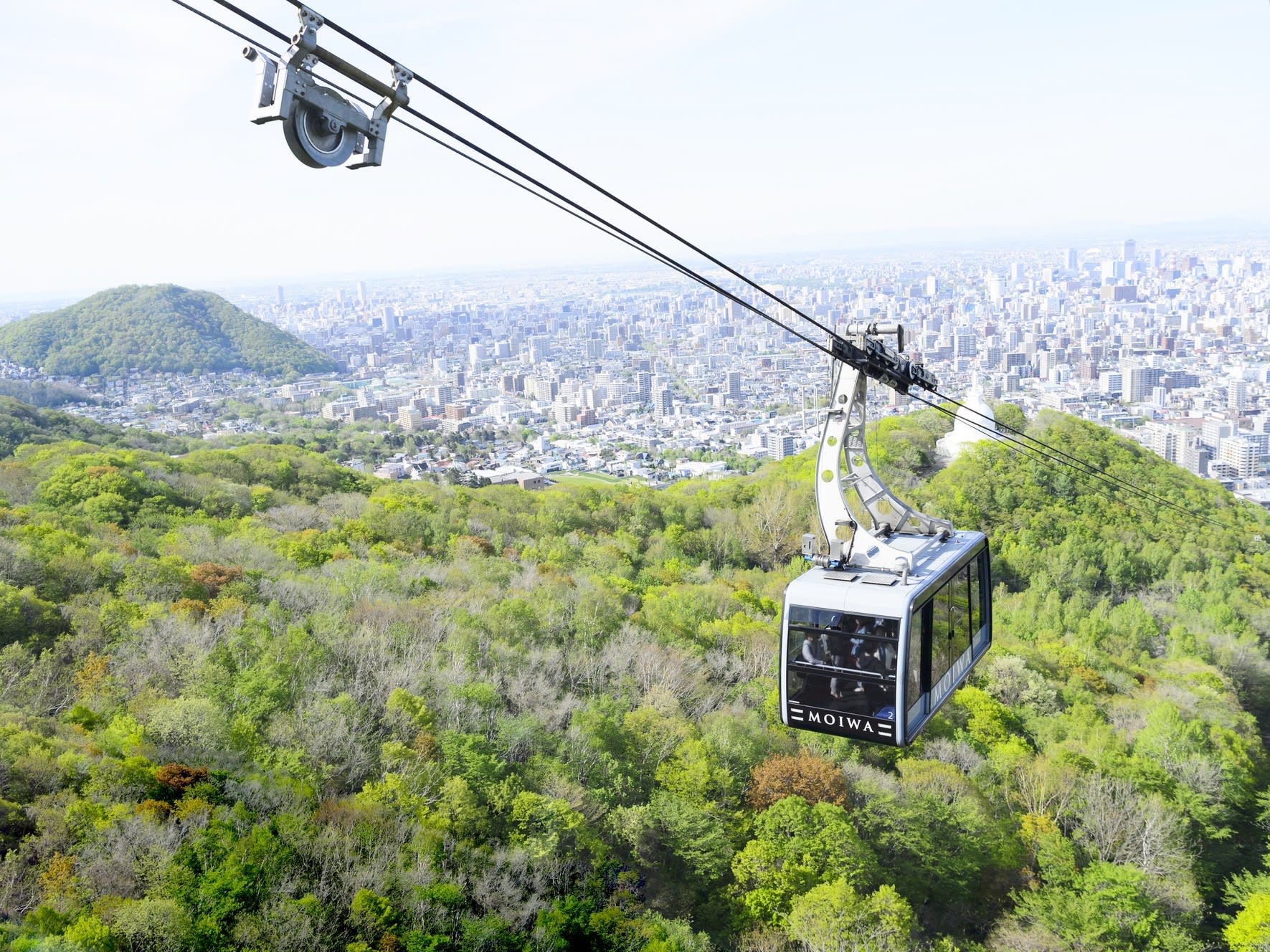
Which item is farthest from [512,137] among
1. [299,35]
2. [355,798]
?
[355,798]

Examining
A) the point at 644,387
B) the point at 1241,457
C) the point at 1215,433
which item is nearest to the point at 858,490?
the point at 1241,457

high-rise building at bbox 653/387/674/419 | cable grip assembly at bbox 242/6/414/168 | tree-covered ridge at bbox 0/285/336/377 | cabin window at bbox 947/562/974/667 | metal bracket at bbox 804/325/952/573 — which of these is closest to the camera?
cable grip assembly at bbox 242/6/414/168

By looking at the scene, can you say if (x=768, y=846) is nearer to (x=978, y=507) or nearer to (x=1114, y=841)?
(x=1114, y=841)

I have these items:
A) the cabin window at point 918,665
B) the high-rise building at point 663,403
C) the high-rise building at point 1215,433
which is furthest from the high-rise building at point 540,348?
the cabin window at point 918,665

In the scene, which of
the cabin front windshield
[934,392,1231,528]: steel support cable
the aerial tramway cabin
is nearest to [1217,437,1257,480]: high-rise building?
[934,392,1231,528]: steel support cable

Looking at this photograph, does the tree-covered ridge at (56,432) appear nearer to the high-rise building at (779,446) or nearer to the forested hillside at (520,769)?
the forested hillside at (520,769)

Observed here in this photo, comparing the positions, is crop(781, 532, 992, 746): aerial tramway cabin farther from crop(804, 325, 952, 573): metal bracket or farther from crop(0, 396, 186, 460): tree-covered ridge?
crop(0, 396, 186, 460): tree-covered ridge
